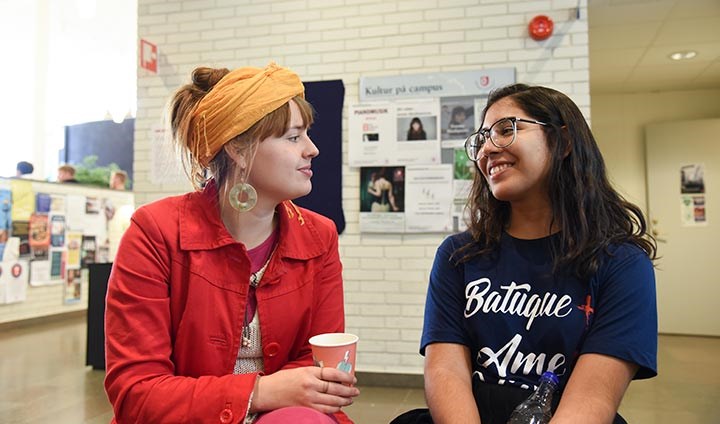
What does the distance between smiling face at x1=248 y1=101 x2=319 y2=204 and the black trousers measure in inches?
26.7

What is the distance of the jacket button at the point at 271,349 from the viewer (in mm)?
1374

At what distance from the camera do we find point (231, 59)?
4.16 metres

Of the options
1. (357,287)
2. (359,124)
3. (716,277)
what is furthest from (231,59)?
(716,277)

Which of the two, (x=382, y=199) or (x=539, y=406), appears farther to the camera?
(x=382, y=199)

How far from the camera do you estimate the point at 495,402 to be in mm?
1325

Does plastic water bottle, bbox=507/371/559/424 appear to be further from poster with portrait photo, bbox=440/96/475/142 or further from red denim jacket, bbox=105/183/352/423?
poster with portrait photo, bbox=440/96/475/142

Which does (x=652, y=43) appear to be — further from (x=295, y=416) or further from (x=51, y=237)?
(x=51, y=237)

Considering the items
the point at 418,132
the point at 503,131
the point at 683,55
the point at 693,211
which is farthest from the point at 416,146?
the point at 693,211

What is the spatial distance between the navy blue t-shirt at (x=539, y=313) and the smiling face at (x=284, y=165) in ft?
1.66

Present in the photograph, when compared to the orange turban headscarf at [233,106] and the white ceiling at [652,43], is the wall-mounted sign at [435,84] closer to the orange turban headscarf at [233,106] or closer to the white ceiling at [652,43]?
the white ceiling at [652,43]

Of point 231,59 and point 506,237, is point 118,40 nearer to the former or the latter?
point 231,59

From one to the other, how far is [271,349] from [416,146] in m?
2.65

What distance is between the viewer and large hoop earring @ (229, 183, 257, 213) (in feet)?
4.52

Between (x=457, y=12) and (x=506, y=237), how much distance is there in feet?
8.97
